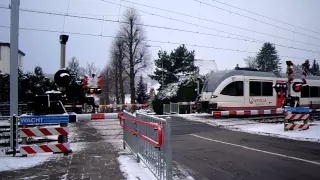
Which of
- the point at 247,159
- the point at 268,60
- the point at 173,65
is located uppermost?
the point at 268,60

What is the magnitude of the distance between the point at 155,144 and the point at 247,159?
3.92 m

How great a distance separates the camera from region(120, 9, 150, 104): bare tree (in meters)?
43.0

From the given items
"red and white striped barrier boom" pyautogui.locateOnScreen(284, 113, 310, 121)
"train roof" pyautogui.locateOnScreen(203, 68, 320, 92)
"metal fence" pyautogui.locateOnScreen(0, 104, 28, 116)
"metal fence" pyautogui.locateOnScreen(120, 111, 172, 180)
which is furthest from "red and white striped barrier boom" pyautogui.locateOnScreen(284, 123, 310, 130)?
"metal fence" pyautogui.locateOnScreen(0, 104, 28, 116)

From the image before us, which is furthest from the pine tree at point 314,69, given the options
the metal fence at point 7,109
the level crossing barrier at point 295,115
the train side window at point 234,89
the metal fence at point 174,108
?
the metal fence at point 7,109

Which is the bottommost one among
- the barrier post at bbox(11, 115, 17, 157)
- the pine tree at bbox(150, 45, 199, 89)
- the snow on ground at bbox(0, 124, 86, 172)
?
the snow on ground at bbox(0, 124, 86, 172)

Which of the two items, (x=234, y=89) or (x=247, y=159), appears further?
(x=234, y=89)

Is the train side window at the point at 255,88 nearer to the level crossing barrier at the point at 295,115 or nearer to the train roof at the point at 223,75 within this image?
the train roof at the point at 223,75

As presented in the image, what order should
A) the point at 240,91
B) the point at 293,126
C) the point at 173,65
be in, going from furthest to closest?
the point at 173,65
the point at 240,91
the point at 293,126

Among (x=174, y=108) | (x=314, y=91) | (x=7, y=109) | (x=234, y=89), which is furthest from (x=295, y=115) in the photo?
(x=7, y=109)

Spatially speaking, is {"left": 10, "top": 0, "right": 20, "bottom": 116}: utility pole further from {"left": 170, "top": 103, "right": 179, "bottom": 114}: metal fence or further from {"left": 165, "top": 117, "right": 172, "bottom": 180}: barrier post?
{"left": 170, "top": 103, "right": 179, "bottom": 114}: metal fence

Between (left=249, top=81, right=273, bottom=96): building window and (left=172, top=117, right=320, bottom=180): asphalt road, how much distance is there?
10.5 m

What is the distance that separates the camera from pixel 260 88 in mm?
21609

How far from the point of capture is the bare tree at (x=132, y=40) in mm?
42969

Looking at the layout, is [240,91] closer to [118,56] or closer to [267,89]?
[267,89]
